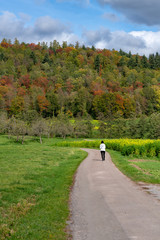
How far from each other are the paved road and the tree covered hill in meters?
74.8

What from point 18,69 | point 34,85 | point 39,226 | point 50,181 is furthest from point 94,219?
point 18,69

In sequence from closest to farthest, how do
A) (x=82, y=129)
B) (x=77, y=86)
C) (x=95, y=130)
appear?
(x=82, y=129) < (x=95, y=130) < (x=77, y=86)

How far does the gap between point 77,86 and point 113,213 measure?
434 ft

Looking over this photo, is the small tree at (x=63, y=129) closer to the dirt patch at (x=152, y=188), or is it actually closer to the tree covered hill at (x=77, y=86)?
the tree covered hill at (x=77, y=86)

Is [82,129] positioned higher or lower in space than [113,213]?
higher

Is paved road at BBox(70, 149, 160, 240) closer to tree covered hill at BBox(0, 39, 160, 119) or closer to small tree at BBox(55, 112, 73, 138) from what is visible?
small tree at BBox(55, 112, 73, 138)

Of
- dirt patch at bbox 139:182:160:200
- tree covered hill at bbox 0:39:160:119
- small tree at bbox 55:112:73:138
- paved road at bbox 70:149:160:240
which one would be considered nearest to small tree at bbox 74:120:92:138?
small tree at bbox 55:112:73:138

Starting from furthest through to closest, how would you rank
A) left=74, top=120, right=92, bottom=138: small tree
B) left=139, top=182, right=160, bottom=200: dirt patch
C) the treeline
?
A: left=74, top=120, right=92, bottom=138: small tree
the treeline
left=139, top=182, right=160, bottom=200: dirt patch

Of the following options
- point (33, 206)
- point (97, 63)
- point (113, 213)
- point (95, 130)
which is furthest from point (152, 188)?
point (97, 63)

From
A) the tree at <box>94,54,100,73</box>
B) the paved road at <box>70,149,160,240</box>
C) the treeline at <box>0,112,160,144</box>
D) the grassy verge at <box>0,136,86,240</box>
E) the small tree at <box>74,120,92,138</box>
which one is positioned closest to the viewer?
the paved road at <box>70,149,160,240</box>

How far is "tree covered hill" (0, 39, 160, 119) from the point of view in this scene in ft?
380

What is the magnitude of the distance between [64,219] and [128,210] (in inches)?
87.6

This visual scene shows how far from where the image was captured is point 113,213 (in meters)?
7.75

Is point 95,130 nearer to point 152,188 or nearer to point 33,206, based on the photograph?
point 152,188
